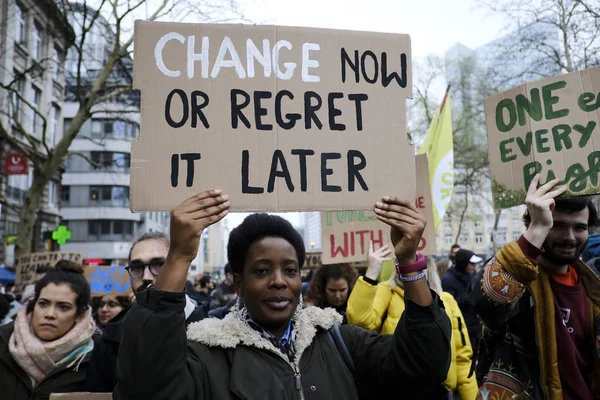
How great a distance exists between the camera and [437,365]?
1.89 metres

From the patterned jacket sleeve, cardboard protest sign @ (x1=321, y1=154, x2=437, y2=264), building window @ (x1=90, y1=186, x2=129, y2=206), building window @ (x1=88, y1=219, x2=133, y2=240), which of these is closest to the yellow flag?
cardboard protest sign @ (x1=321, y1=154, x2=437, y2=264)

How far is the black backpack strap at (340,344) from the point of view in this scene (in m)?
2.01

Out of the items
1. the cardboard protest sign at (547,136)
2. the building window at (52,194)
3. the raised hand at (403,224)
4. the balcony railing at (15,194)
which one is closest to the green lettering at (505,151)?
the cardboard protest sign at (547,136)

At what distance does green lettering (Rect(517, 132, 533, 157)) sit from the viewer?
8.41 feet

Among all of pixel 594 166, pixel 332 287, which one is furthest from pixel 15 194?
pixel 594 166

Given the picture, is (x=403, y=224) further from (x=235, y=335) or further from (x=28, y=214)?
(x=28, y=214)

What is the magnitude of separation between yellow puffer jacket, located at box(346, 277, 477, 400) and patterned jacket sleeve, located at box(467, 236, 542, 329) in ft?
4.10

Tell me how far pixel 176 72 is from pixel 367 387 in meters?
1.44

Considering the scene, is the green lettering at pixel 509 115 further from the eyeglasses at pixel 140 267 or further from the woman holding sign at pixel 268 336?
the eyeglasses at pixel 140 267

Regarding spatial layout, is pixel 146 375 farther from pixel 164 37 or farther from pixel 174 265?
pixel 164 37

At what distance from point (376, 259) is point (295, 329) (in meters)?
1.93

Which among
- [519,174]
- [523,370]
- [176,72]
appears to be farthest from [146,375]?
[519,174]

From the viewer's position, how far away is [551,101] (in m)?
2.58

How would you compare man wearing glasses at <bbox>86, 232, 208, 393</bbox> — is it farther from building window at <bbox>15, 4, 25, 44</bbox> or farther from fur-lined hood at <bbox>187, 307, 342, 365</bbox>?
building window at <bbox>15, 4, 25, 44</bbox>
